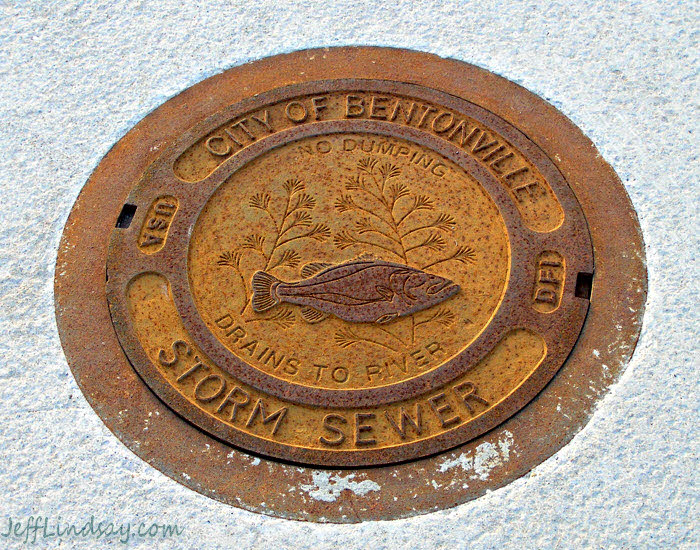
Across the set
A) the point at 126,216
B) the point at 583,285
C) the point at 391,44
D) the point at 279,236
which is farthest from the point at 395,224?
the point at 126,216

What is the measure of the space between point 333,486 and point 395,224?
3.40 feet

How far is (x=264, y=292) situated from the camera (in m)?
2.50

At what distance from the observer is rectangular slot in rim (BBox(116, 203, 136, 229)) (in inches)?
107

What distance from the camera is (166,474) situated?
224 centimetres

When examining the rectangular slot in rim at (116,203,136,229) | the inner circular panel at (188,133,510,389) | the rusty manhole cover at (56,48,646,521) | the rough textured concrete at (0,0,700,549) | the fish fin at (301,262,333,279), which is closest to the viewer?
the rough textured concrete at (0,0,700,549)

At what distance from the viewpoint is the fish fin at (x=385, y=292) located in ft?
8.16

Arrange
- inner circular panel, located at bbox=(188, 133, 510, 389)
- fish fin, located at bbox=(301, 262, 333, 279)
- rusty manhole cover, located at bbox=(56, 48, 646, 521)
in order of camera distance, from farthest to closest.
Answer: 1. fish fin, located at bbox=(301, 262, 333, 279)
2. inner circular panel, located at bbox=(188, 133, 510, 389)
3. rusty manhole cover, located at bbox=(56, 48, 646, 521)

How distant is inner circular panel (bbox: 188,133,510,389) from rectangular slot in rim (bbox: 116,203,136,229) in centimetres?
30

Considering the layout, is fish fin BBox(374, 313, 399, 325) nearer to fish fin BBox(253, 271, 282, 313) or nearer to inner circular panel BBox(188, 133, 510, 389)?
inner circular panel BBox(188, 133, 510, 389)

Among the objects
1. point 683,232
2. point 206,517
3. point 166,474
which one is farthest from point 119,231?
point 683,232

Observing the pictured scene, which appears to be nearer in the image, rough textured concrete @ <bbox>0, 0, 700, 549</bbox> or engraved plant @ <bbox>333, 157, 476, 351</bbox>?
rough textured concrete @ <bbox>0, 0, 700, 549</bbox>

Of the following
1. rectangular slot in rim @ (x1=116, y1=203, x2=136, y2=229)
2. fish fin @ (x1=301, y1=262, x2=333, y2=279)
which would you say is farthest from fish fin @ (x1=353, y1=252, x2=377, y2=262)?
rectangular slot in rim @ (x1=116, y1=203, x2=136, y2=229)

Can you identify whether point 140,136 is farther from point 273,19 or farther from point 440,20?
point 440,20

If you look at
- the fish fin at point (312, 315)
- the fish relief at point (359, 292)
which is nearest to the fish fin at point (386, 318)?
the fish relief at point (359, 292)
